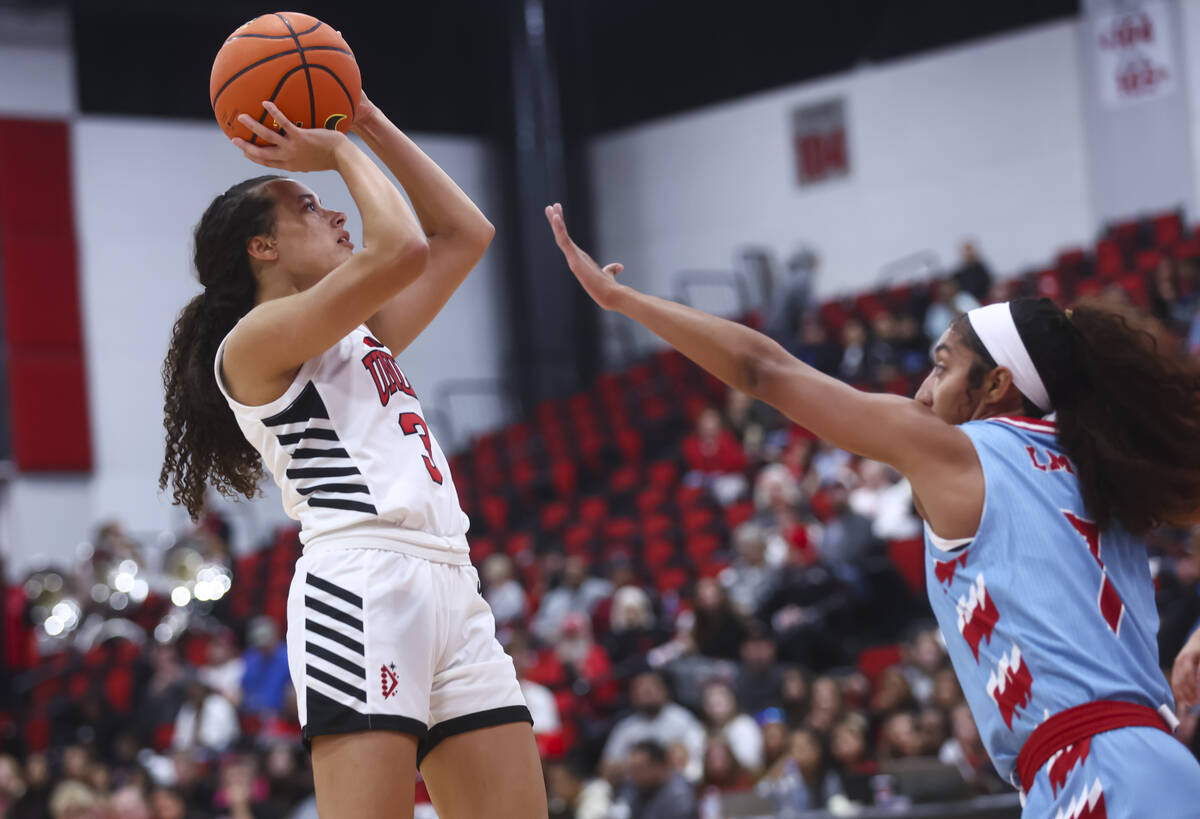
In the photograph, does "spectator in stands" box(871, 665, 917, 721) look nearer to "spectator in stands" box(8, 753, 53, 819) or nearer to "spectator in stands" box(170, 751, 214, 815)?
"spectator in stands" box(170, 751, 214, 815)

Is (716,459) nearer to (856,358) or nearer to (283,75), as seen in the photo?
(856,358)

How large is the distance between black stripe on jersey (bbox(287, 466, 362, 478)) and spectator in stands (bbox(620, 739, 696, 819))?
5357mm

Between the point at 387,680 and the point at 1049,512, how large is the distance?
4.36ft

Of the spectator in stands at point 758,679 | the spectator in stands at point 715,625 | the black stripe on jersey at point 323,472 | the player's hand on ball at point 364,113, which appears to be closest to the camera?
the black stripe on jersey at point 323,472

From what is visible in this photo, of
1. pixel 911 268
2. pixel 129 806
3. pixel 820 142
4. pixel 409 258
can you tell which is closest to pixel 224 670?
pixel 129 806

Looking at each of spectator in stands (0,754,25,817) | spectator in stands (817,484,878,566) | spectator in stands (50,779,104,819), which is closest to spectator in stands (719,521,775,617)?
spectator in stands (817,484,878,566)

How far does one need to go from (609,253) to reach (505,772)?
703 inches

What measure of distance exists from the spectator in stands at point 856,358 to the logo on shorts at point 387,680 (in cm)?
1068

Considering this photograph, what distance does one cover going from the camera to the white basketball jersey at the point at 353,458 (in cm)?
302

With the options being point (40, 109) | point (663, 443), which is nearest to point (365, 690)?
point (663, 443)

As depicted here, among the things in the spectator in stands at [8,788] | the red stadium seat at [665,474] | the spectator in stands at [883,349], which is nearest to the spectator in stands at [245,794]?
the spectator in stands at [8,788]

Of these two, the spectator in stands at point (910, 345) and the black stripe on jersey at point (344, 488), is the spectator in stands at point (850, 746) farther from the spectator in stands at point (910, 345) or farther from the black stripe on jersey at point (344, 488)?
the spectator in stands at point (910, 345)

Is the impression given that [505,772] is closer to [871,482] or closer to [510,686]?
[510,686]

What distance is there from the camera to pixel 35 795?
36.2 feet
